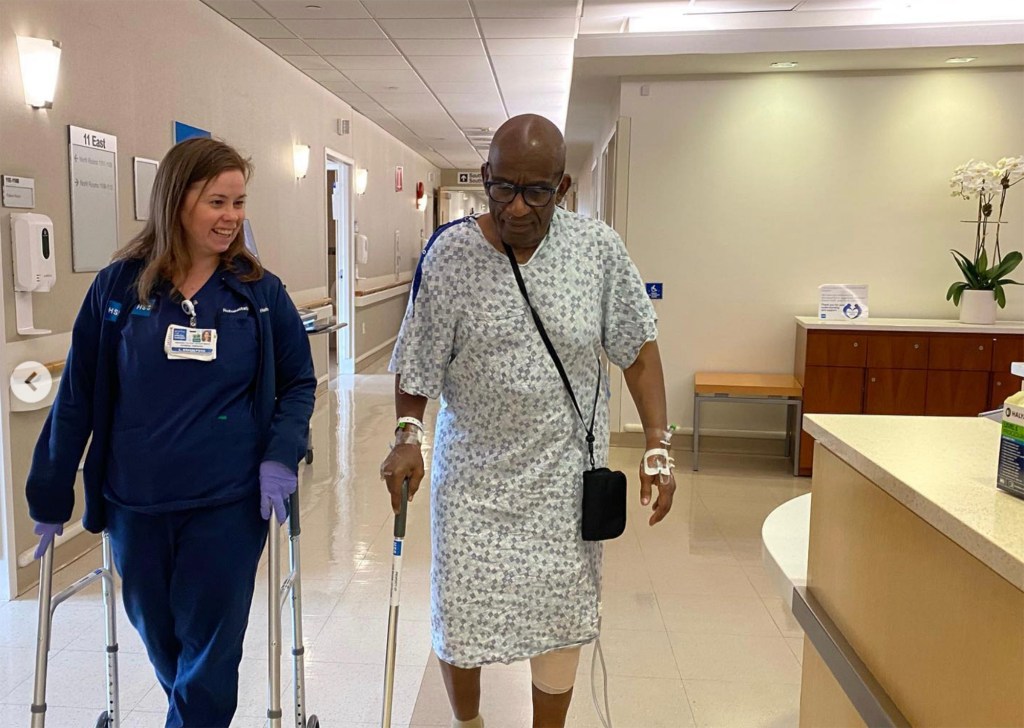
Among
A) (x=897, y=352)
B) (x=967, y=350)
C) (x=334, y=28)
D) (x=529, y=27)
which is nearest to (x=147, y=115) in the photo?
(x=334, y=28)

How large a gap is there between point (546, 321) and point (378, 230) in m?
8.68

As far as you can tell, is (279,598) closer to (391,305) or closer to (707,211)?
(707,211)

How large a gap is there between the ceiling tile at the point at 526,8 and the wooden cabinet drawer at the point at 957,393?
314cm

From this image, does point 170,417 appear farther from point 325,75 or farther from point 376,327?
point 376,327

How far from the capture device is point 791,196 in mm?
5305

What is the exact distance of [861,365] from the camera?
4914 mm

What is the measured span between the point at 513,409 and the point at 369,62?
5.23 metres

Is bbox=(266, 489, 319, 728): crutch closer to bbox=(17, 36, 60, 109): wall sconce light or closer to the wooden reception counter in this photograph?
the wooden reception counter

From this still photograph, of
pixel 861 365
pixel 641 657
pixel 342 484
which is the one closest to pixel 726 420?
pixel 861 365

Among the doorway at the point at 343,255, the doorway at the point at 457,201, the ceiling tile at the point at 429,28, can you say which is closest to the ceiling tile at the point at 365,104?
the doorway at the point at 343,255

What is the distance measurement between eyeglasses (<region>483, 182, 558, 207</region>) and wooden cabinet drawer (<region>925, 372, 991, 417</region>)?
13.5 feet

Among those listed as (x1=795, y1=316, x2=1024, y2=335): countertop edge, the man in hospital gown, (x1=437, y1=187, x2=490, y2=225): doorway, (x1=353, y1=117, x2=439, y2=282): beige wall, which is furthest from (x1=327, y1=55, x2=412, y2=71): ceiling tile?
(x1=437, y1=187, x2=490, y2=225): doorway

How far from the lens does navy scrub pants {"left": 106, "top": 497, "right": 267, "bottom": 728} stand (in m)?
1.73

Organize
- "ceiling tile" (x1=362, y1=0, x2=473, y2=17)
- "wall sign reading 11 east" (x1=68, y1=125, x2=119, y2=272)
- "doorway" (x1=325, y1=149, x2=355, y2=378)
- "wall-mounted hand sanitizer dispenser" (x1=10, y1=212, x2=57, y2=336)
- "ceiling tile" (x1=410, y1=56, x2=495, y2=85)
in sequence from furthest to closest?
"doorway" (x1=325, y1=149, x2=355, y2=378) → "ceiling tile" (x1=410, y1=56, x2=495, y2=85) → "ceiling tile" (x1=362, y1=0, x2=473, y2=17) → "wall sign reading 11 east" (x1=68, y1=125, x2=119, y2=272) → "wall-mounted hand sanitizer dispenser" (x1=10, y1=212, x2=57, y2=336)
